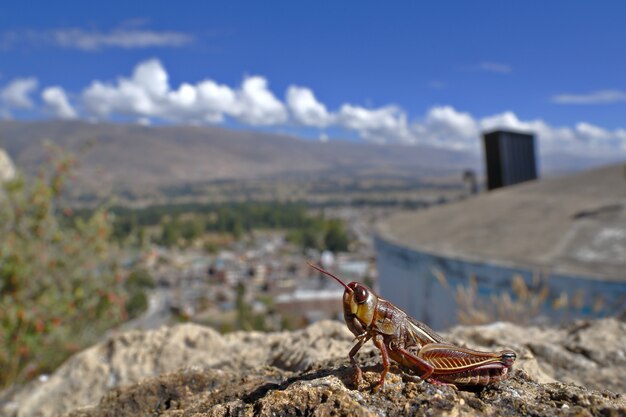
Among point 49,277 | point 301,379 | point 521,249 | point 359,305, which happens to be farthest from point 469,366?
point 521,249

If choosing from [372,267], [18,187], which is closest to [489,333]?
[18,187]

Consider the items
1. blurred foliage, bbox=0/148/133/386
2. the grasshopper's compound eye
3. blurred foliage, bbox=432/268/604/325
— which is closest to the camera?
the grasshopper's compound eye

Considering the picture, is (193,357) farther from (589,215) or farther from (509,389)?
(589,215)

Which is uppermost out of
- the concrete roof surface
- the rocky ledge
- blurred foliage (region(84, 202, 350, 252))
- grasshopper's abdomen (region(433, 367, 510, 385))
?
grasshopper's abdomen (region(433, 367, 510, 385))


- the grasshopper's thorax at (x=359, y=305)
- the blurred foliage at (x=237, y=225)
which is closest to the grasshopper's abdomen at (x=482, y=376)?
the grasshopper's thorax at (x=359, y=305)

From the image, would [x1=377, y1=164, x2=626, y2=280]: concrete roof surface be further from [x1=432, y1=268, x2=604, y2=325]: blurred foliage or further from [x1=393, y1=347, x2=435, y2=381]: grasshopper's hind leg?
[x1=393, y1=347, x2=435, y2=381]: grasshopper's hind leg

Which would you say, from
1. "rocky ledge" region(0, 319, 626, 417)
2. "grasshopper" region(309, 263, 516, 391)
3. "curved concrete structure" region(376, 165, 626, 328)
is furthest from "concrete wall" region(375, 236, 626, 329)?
"grasshopper" region(309, 263, 516, 391)

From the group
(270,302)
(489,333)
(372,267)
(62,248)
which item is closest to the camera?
(489,333)

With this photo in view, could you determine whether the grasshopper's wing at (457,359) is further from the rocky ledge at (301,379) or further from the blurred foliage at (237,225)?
the blurred foliage at (237,225)
